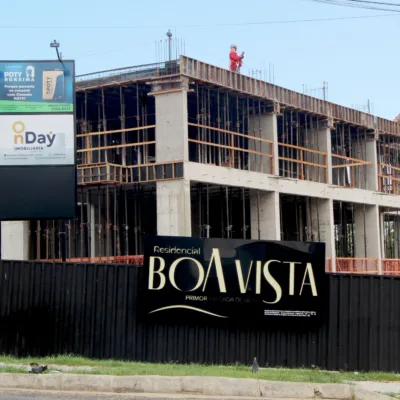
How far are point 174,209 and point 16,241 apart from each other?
7728 mm

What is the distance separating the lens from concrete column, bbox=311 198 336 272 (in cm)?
3881

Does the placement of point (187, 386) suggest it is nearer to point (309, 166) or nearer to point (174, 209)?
point (174, 209)

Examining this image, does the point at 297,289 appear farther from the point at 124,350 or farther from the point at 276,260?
the point at 124,350

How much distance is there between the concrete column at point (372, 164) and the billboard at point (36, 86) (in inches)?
1008

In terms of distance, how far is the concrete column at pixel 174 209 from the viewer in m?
29.7

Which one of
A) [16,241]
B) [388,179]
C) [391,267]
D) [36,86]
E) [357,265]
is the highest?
[388,179]

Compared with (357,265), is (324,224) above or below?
above

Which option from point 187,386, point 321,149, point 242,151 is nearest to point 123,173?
point 242,151

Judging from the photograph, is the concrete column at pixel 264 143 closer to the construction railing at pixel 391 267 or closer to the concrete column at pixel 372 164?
the concrete column at pixel 372 164

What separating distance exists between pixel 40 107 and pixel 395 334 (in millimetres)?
11768

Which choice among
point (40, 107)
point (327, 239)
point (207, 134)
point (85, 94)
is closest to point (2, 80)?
point (40, 107)

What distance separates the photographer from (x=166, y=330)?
1597 cm

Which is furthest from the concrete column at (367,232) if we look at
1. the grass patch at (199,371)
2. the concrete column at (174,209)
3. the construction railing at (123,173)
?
the grass patch at (199,371)

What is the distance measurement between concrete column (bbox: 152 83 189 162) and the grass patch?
606 inches
